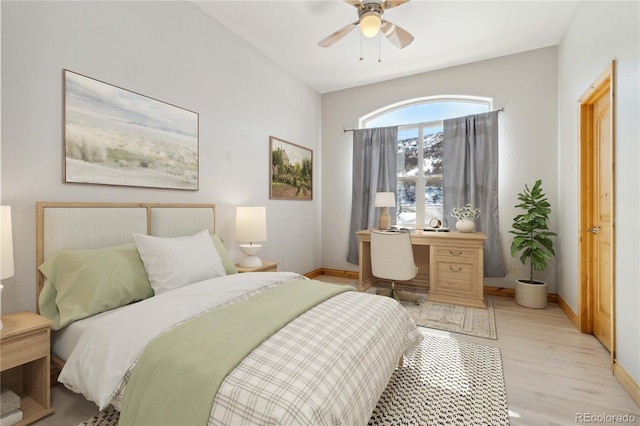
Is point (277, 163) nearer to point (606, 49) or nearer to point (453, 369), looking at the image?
point (453, 369)

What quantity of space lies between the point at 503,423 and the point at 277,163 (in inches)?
136

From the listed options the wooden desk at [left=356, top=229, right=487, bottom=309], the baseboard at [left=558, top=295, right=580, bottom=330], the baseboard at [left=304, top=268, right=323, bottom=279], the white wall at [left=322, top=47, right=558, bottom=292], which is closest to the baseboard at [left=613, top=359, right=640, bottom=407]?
the baseboard at [left=558, top=295, right=580, bottom=330]

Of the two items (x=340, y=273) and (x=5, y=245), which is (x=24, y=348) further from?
(x=340, y=273)

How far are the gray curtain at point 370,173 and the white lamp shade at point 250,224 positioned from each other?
2034 mm

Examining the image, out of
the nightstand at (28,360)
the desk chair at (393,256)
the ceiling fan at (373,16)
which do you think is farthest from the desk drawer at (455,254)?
the nightstand at (28,360)

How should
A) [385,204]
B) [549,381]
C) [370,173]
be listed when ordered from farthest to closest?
[370,173] → [385,204] → [549,381]

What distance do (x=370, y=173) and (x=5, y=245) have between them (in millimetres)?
4101

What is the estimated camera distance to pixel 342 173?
513cm

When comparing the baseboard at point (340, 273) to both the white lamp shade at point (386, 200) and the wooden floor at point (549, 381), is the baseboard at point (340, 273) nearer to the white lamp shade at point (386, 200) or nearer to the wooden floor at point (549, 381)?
the white lamp shade at point (386, 200)

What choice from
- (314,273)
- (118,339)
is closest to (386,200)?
(314,273)

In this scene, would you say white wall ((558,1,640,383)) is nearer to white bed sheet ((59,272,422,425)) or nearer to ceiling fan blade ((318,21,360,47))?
white bed sheet ((59,272,422,425))

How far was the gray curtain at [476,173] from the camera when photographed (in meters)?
4.05

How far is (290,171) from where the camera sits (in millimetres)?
4477

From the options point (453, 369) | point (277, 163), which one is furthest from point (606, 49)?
point (277, 163)
